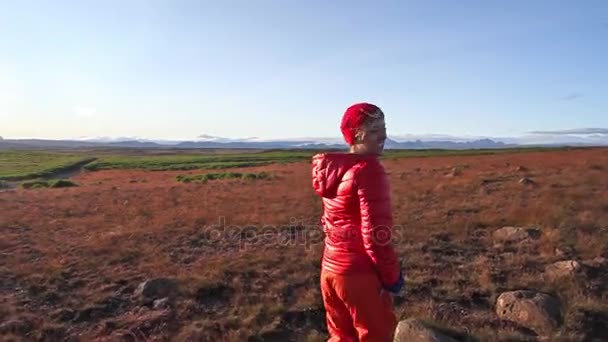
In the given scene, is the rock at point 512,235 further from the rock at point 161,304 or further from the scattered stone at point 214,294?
the rock at point 161,304

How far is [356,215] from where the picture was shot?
3461 millimetres

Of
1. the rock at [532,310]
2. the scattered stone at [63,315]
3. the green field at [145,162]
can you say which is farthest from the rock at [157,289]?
the green field at [145,162]

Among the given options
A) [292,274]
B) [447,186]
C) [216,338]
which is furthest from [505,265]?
[447,186]

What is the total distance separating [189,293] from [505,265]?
539 cm

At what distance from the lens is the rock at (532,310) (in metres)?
5.99

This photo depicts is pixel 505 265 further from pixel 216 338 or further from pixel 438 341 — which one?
pixel 216 338

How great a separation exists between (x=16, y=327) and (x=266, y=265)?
4.09 m

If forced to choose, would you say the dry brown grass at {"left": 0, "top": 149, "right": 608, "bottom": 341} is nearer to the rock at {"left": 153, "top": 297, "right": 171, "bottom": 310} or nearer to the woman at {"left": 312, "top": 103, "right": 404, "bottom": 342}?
the rock at {"left": 153, "top": 297, "right": 171, "bottom": 310}

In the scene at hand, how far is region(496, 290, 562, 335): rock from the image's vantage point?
599cm

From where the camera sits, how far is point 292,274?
8570 mm

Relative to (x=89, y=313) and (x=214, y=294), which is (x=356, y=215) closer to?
(x=214, y=294)

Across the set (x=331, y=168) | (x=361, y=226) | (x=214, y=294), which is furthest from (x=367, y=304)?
(x=214, y=294)

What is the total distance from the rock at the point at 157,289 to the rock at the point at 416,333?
3913 millimetres

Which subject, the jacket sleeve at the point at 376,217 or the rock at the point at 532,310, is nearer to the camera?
the jacket sleeve at the point at 376,217
